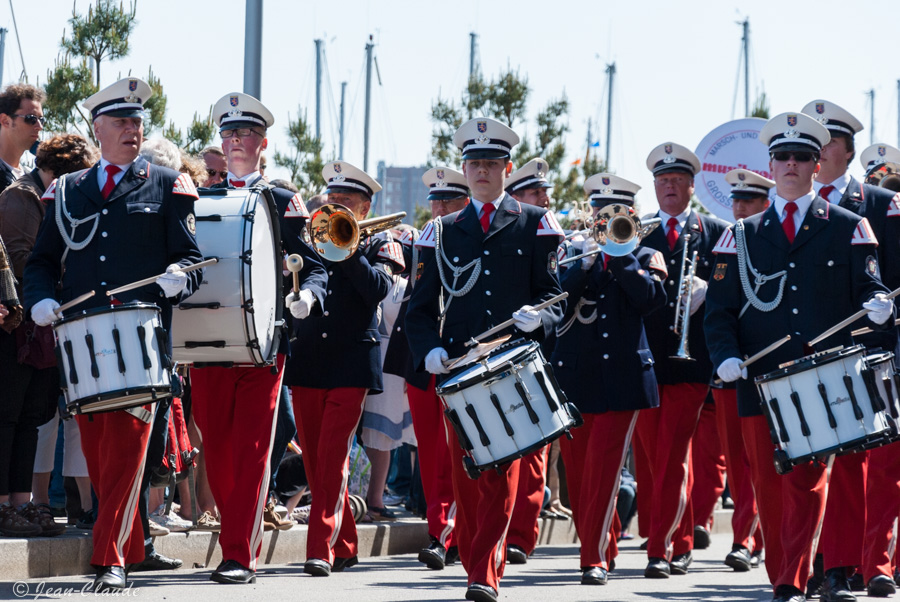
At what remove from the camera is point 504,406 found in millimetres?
7289

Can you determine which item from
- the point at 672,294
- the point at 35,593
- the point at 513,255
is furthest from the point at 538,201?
the point at 35,593

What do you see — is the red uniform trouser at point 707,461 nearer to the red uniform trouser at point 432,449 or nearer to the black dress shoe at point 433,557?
the red uniform trouser at point 432,449

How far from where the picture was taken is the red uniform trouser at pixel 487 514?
758 cm

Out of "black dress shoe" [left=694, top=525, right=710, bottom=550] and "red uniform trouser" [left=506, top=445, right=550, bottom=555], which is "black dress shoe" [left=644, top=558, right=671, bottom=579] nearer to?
"red uniform trouser" [left=506, top=445, right=550, bottom=555]

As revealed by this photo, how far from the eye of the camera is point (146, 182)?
773 centimetres

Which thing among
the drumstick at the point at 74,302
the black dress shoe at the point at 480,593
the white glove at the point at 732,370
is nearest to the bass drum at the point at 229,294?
the drumstick at the point at 74,302

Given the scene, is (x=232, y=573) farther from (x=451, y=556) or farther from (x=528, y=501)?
(x=528, y=501)

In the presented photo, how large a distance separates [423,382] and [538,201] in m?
1.83

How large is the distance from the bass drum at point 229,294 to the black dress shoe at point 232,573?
1.14 metres

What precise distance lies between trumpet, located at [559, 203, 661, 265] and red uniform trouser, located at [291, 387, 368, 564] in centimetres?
172

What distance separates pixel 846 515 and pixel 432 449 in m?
3.09

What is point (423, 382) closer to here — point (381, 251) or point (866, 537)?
point (381, 251)

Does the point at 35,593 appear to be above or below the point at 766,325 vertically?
below

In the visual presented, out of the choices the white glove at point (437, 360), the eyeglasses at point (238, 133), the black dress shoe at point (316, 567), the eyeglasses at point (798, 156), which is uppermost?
the eyeglasses at point (238, 133)
